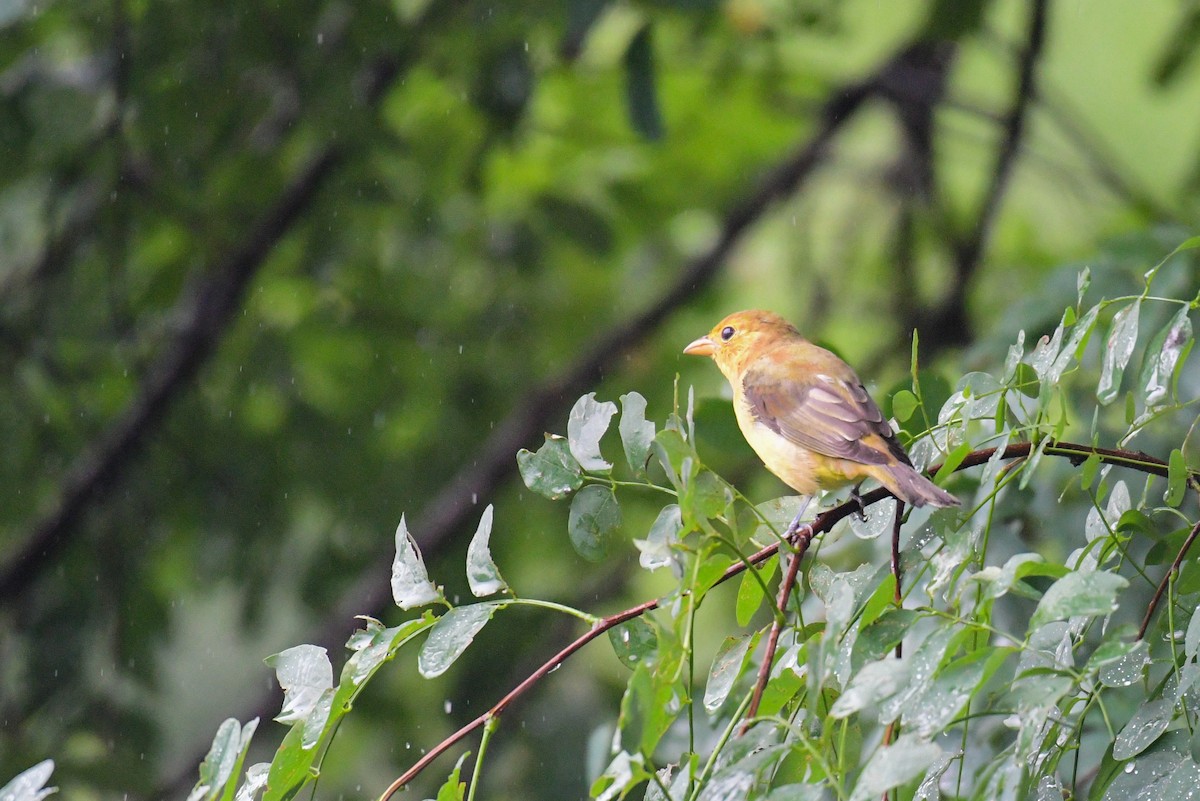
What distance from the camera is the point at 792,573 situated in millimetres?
1172

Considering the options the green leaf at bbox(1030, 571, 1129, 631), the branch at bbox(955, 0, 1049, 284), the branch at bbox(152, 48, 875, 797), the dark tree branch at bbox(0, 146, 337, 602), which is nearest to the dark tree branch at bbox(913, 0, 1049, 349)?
the branch at bbox(955, 0, 1049, 284)

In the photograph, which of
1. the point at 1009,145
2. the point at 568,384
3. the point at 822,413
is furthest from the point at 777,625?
the point at 1009,145

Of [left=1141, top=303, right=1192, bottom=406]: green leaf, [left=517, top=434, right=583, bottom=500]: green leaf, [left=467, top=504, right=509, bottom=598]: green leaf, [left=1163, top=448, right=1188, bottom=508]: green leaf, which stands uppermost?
[left=517, top=434, right=583, bottom=500]: green leaf

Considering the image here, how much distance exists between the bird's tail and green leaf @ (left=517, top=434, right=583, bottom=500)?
1.15 ft

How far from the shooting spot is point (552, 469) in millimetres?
1286

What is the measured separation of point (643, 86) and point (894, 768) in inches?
87.2

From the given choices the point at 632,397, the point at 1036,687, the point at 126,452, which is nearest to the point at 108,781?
the point at 126,452

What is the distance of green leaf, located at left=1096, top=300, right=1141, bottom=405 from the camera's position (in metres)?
1.26

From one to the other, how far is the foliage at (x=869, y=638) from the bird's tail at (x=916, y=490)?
32 millimetres

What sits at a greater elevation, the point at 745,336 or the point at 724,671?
the point at 724,671

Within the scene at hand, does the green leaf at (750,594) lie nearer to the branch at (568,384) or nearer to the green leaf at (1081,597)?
the green leaf at (1081,597)

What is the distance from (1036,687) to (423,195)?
11.8 feet

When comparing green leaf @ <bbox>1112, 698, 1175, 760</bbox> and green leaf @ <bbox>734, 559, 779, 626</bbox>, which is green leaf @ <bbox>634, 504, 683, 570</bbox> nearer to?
green leaf @ <bbox>734, 559, 779, 626</bbox>

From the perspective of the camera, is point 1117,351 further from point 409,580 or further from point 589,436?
point 409,580
